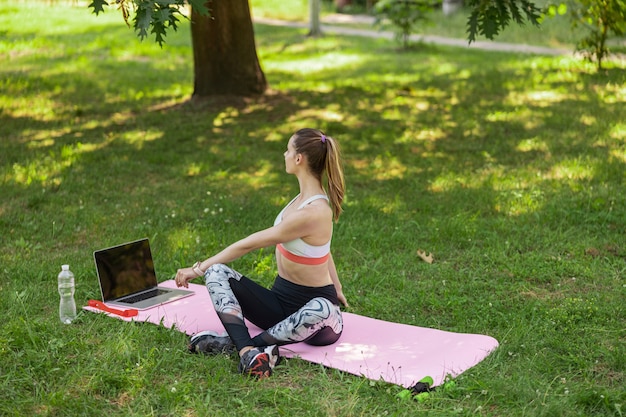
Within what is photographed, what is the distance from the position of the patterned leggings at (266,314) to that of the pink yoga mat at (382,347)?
0.11 metres

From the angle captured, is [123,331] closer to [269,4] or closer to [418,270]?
[418,270]

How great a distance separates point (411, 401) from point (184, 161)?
5520 millimetres

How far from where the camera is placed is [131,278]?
5.67 metres

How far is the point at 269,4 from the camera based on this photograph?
85.0 feet

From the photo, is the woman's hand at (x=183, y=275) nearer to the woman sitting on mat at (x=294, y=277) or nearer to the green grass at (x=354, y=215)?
the woman sitting on mat at (x=294, y=277)

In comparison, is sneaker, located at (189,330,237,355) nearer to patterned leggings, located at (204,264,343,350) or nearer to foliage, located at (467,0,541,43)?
patterned leggings, located at (204,264,343,350)

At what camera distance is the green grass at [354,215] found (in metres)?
4.18

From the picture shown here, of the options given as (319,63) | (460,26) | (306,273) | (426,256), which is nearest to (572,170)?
(426,256)

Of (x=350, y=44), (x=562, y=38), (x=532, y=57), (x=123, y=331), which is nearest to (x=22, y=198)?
(x=123, y=331)

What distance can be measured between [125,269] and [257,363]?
1.69 metres

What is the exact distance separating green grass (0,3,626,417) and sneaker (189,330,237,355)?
0.10 m

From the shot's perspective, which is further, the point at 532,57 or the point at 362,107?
the point at 532,57

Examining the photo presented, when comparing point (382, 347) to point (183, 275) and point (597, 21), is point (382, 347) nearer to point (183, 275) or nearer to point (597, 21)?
point (183, 275)

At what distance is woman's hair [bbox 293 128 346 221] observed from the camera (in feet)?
15.4
